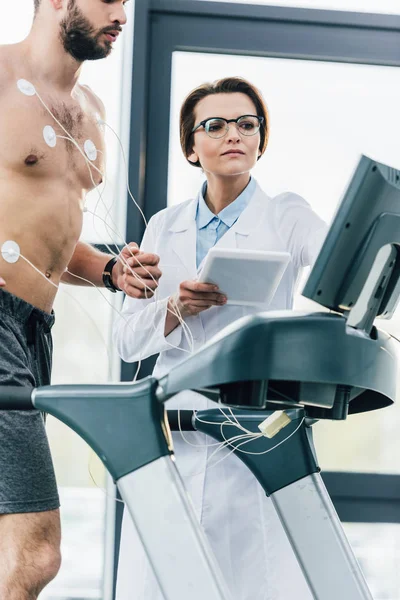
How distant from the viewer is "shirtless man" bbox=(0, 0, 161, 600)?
1544 mm

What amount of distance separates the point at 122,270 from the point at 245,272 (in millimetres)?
418

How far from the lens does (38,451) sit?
160 centimetres

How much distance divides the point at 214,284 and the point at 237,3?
126cm

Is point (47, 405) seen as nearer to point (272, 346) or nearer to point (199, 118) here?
point (272, 346)

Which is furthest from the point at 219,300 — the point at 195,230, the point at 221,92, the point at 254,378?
the point at 254,378

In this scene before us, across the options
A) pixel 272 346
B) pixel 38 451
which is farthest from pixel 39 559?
pixel 272 346

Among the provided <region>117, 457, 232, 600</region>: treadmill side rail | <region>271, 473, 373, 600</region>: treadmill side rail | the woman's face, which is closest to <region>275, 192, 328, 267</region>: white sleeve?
the woman's face

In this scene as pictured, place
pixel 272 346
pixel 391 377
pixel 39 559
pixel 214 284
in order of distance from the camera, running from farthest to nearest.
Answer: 1. pixel 214 284
2. pixel 39 559
3. pixel 391 377
4. pixel 272 346

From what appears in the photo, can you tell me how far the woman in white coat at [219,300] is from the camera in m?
1.81

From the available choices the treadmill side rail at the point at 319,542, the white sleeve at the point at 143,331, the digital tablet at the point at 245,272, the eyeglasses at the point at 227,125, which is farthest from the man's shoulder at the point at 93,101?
the treadmill side rail at the point at 319,542

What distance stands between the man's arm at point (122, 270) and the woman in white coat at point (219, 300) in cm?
6

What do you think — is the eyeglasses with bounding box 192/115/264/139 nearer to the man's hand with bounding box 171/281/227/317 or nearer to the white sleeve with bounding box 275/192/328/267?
the white sleeve with bounding box 275/192/328/267

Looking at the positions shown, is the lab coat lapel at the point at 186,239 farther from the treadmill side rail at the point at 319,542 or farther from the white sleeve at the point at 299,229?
the treadmill side rail at the point at 319,542

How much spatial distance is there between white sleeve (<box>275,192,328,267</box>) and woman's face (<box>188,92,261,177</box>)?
160mm
